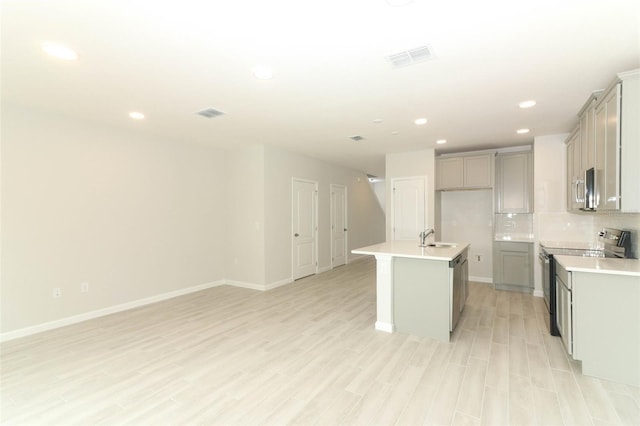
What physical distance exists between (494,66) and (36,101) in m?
4.67

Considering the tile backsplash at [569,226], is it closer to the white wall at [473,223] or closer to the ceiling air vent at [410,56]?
the white wall at [473,223]

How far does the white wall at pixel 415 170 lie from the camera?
5902mm

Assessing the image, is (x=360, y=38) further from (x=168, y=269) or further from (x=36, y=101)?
(x=168, y=269)

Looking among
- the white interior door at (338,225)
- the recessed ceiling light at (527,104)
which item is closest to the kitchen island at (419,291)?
the recessed ceiling light at (527,104)

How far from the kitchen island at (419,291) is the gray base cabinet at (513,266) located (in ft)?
6.93

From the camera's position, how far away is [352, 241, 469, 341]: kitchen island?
328 cm

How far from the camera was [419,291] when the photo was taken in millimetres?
3432

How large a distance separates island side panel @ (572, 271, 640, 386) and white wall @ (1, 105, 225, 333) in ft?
17.5

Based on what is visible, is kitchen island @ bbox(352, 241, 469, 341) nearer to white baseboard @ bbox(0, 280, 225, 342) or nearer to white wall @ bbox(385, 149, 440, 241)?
white wall @ bbox(385, 149, 440, 241)

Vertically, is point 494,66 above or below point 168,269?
above

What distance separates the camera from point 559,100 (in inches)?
134

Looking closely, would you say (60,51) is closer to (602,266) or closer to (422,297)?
(422,297)

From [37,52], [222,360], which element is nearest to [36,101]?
[37,52]

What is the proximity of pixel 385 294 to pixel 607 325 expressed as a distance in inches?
76.2
